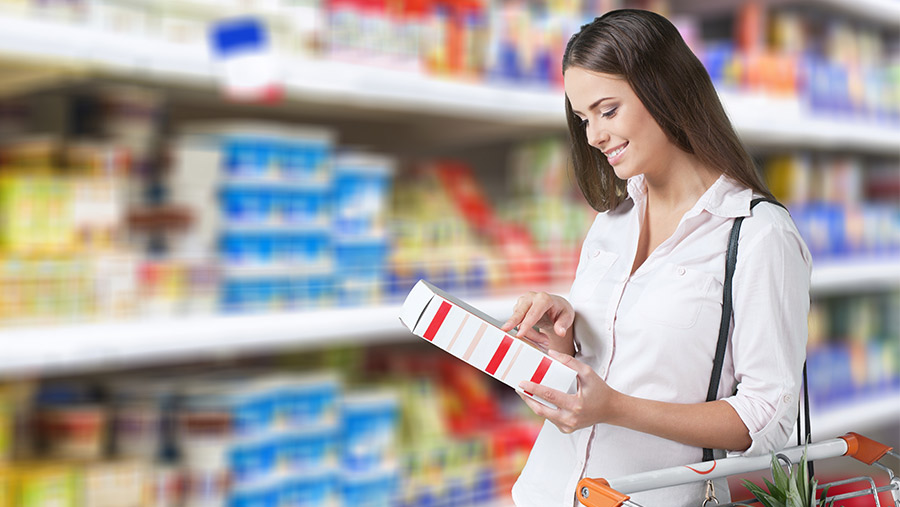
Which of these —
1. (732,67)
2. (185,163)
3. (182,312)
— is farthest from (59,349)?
(732,67)

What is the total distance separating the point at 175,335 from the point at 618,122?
849 millimetres

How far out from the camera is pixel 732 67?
269 centimetres

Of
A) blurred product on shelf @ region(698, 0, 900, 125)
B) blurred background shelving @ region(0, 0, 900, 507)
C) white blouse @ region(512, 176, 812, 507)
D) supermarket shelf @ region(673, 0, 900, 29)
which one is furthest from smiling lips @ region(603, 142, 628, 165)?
supermarket shelf @ region(673, 0, 900, 29)

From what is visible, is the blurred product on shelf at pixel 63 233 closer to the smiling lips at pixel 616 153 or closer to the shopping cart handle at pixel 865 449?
the smiling lips at pixel 616 153

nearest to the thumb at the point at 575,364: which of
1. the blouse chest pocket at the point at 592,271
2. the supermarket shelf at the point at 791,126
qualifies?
the blouse chest pocket at the point at 592,271

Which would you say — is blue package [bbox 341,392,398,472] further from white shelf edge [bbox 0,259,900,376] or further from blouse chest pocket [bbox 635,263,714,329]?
blouse chest pocket [bbox 635,263,714,329]

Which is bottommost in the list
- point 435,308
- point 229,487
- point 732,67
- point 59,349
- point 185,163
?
point 229,487

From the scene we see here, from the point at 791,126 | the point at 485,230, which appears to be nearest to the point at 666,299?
the point at 485,230

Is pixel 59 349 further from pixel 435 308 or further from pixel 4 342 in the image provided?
pixel 435 308

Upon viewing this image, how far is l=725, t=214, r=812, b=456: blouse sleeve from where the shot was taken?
102 cm

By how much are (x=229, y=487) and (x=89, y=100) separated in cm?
76

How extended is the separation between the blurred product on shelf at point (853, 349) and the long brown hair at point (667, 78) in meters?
2.14

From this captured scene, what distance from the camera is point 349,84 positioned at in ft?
5.57

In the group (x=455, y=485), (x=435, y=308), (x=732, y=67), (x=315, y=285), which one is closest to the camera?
(x=435, y=308)
